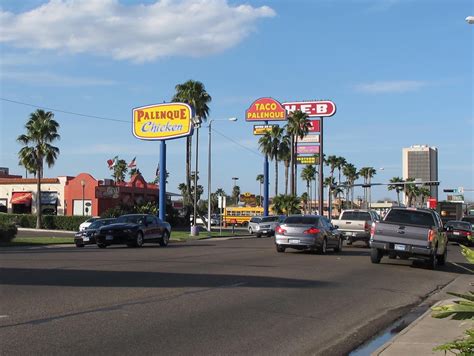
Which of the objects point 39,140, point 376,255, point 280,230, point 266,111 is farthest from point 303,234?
point 266,111

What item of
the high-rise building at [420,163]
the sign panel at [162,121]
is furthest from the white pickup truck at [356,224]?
the high-rise building at [420,163]

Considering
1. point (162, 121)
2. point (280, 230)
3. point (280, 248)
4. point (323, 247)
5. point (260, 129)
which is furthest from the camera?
point (260, 129)

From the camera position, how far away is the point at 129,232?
26141 millimetres

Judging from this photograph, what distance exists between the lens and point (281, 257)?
21.1 meters

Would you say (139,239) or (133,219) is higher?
(133,219)

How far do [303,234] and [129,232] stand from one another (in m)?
7.95

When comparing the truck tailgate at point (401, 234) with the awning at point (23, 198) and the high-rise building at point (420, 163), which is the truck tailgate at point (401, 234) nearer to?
the awning at point (23, 198)

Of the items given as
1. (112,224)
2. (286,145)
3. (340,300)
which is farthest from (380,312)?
(286,145)

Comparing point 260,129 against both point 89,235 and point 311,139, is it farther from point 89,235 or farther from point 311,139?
point 89,235

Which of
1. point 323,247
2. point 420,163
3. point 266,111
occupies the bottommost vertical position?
point 323,247

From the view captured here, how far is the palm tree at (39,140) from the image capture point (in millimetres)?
53188

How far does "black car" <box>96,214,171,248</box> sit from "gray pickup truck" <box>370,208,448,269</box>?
439 inches

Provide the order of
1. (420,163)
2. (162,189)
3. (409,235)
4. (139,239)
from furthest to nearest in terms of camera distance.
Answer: (420,163) → (162,189) → (139,239) → (409,235)

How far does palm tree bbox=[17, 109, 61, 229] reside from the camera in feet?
174
